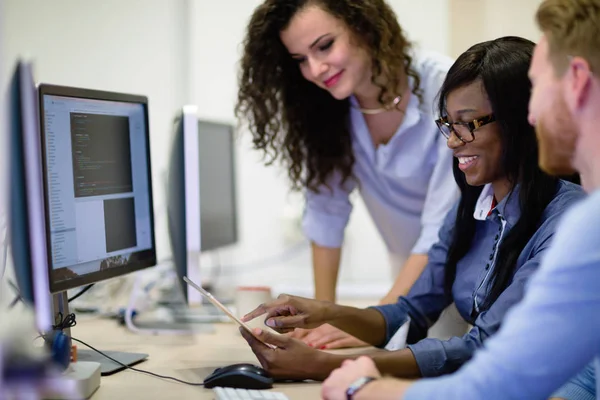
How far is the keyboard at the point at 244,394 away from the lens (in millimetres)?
1248

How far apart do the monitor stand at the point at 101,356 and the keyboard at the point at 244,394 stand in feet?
1.05

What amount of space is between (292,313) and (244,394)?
1.11 feet

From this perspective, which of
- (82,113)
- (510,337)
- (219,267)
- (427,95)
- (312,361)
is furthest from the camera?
(219,267)

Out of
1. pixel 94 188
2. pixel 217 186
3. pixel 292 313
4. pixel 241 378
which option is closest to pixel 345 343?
pixel 292 313

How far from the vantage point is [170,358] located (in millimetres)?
1674

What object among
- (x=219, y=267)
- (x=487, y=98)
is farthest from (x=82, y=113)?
(x=219, y=267)

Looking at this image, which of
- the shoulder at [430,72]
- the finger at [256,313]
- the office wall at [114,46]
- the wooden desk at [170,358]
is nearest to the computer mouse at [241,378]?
the wooden desk at [170,358]

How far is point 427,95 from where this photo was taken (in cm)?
209

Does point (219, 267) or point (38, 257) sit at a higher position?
point (38, 257)

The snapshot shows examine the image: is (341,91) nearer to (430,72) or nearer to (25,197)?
(430,72)

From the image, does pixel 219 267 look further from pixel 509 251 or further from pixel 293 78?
pixel 509 251

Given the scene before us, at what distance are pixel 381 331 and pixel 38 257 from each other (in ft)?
2.83

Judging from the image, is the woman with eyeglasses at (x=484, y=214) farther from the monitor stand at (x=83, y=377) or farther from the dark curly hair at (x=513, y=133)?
the monitor stand at (x=83, y=377)

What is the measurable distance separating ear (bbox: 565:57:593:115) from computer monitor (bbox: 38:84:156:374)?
2.90 feet
